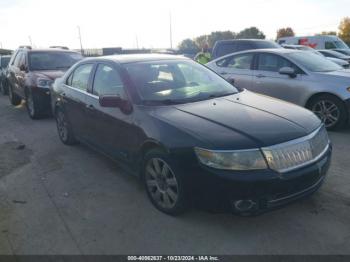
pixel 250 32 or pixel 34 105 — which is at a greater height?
pixel 250 32

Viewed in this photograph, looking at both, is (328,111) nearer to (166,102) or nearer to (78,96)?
(166,102)

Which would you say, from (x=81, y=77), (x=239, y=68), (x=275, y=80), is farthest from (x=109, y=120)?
(x=239, y=68)

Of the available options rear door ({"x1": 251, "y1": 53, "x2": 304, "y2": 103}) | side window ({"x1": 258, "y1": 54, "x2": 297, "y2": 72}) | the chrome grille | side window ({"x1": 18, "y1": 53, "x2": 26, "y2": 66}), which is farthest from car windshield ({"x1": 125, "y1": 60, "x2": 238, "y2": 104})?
side window ({"x1": 18, "y1": 53, "x2": 26, "y2": 66})

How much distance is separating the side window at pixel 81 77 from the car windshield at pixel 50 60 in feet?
11.9

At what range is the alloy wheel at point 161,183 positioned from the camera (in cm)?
329

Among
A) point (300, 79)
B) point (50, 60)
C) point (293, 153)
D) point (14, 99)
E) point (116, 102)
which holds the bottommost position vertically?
point (14, 99)

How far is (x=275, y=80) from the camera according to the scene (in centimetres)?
689

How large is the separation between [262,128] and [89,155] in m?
3.27

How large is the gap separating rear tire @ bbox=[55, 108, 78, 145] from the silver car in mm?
2844

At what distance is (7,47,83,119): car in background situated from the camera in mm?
7977

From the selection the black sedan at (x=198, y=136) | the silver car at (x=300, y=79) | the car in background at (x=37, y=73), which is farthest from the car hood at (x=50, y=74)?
the silver car at (x=300, y=79)

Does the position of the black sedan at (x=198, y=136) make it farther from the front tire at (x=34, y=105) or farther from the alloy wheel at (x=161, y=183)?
the front tire at (x=34, y=105)

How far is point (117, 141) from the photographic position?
4.09 metres

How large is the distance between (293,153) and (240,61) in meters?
5.13
